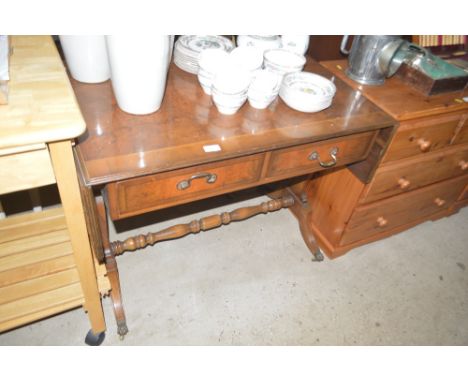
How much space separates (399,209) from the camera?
2.08 metres

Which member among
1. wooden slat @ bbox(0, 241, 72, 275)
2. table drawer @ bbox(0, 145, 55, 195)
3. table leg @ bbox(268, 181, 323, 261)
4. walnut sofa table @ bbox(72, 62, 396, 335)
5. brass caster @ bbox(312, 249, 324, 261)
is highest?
table drawer @ bbox(0, 145, 55, 195)

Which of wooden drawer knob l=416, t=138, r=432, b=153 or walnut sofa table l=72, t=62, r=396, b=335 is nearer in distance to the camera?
walnut sofa table l=72, t=62, r=396, b=335

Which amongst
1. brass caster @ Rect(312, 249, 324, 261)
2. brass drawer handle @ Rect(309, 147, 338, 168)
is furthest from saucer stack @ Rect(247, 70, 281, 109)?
brass caster @ Rect(312, 249, 324, 261)

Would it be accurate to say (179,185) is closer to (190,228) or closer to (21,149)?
(21,149)

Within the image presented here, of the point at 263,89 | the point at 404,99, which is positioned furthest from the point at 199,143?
the point at 404,99

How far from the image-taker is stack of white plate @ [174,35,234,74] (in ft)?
4.78

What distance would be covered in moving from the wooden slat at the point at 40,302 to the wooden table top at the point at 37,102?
0.76 metres

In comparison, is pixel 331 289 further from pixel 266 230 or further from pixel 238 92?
pixel 238 92

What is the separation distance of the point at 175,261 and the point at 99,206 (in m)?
0.58

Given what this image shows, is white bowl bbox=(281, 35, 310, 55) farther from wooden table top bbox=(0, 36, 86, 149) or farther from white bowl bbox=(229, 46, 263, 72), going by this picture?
wooden table top bbox=(0, 36, 86, 149)

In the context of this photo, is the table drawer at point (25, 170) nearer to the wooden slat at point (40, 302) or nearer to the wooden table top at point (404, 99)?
the wooden slat at point (40, 302)

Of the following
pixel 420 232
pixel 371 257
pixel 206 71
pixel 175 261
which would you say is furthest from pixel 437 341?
pixel 206 71

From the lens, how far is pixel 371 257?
86.5 inches

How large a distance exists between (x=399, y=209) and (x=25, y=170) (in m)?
1.97
